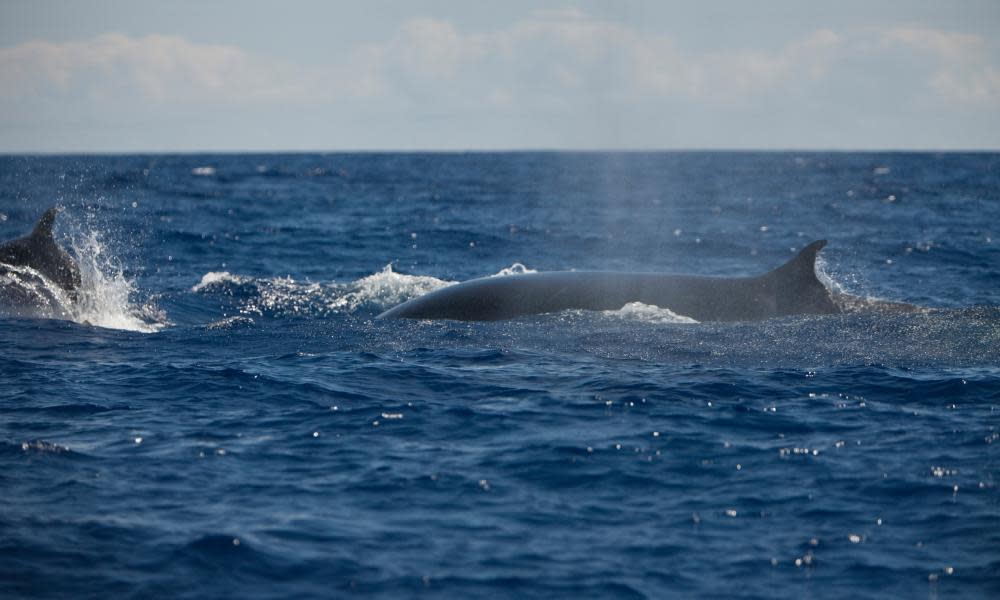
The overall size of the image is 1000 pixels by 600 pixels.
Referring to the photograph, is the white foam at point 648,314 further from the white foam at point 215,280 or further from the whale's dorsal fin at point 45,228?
the whale's dorsal fin at point 45,228

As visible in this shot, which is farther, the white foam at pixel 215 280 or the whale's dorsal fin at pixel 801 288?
the white foam at pixel 215 280

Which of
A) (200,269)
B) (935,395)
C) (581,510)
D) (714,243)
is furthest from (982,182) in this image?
(581,510)

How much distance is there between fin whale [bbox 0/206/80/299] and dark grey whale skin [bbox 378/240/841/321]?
6165 mm

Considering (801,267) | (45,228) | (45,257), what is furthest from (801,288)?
(45,228)

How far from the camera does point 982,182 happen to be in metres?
75.1

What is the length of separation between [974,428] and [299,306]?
13383 millimetres

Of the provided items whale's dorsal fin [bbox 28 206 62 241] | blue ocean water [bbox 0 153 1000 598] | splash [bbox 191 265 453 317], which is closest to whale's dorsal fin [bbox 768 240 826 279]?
blue ocean water [bbox 0 153 1000 598]

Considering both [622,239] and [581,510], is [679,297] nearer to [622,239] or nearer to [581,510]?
[581,510]

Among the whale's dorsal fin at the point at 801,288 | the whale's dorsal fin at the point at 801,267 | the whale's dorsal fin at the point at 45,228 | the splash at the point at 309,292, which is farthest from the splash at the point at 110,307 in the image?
the whale's dorsal fin at the point at 801,267

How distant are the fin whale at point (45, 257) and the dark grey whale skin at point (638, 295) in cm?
617

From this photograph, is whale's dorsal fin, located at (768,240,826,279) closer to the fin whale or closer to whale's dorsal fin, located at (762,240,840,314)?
whale's dorsal fin, located at (762,240,840,314)

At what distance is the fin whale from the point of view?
1970cm

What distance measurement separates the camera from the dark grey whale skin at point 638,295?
17.1 metres


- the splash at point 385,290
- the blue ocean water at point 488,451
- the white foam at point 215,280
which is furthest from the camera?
the white foam at point 215,280
